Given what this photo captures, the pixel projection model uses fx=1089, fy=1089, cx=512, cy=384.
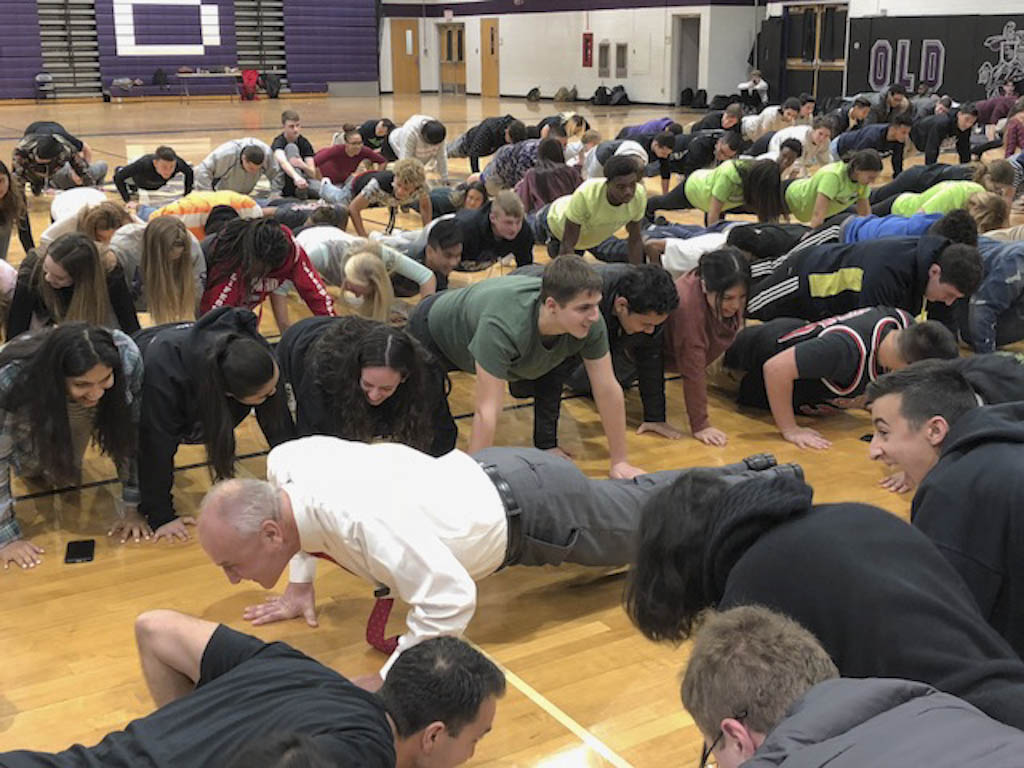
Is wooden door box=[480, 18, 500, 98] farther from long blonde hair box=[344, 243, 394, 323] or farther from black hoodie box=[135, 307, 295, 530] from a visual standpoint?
black hoodie box=[135, 307, 295, 530]

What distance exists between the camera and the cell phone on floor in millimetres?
3465

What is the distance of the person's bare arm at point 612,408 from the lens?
3.94m

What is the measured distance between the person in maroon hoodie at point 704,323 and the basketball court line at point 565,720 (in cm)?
188

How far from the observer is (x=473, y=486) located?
2.82 metres

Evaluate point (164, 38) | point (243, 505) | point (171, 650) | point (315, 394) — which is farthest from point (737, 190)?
point (164, 38)

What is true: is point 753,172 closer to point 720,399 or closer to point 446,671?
point 720,399

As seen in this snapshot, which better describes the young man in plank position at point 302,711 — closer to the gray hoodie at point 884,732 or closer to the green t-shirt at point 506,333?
the gray hoodie at point 884,732

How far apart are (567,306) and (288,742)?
7.95 feet

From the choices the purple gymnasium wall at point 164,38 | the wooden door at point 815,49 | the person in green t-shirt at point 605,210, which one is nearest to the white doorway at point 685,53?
the wooden door at point 815,49

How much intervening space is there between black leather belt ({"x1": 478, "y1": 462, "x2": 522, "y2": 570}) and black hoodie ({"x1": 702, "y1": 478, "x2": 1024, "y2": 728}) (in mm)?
1019

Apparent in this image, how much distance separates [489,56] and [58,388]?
77.1 ft

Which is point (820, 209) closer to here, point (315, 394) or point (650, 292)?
point (650, 292)

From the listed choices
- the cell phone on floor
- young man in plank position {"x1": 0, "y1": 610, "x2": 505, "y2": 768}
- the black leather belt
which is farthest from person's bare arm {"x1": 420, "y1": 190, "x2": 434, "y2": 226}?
young man in plank position {"x1": 0, "y1": 610, "x2": 505, "y2": 768}

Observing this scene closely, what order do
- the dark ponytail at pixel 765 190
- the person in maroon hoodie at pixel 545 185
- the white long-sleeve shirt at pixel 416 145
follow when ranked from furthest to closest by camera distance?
the white long-sleeve shirt at pixel 416 145 → the person in maroon hoodie at pixel 545 185 → the dark ponytail at pixel 765 190
